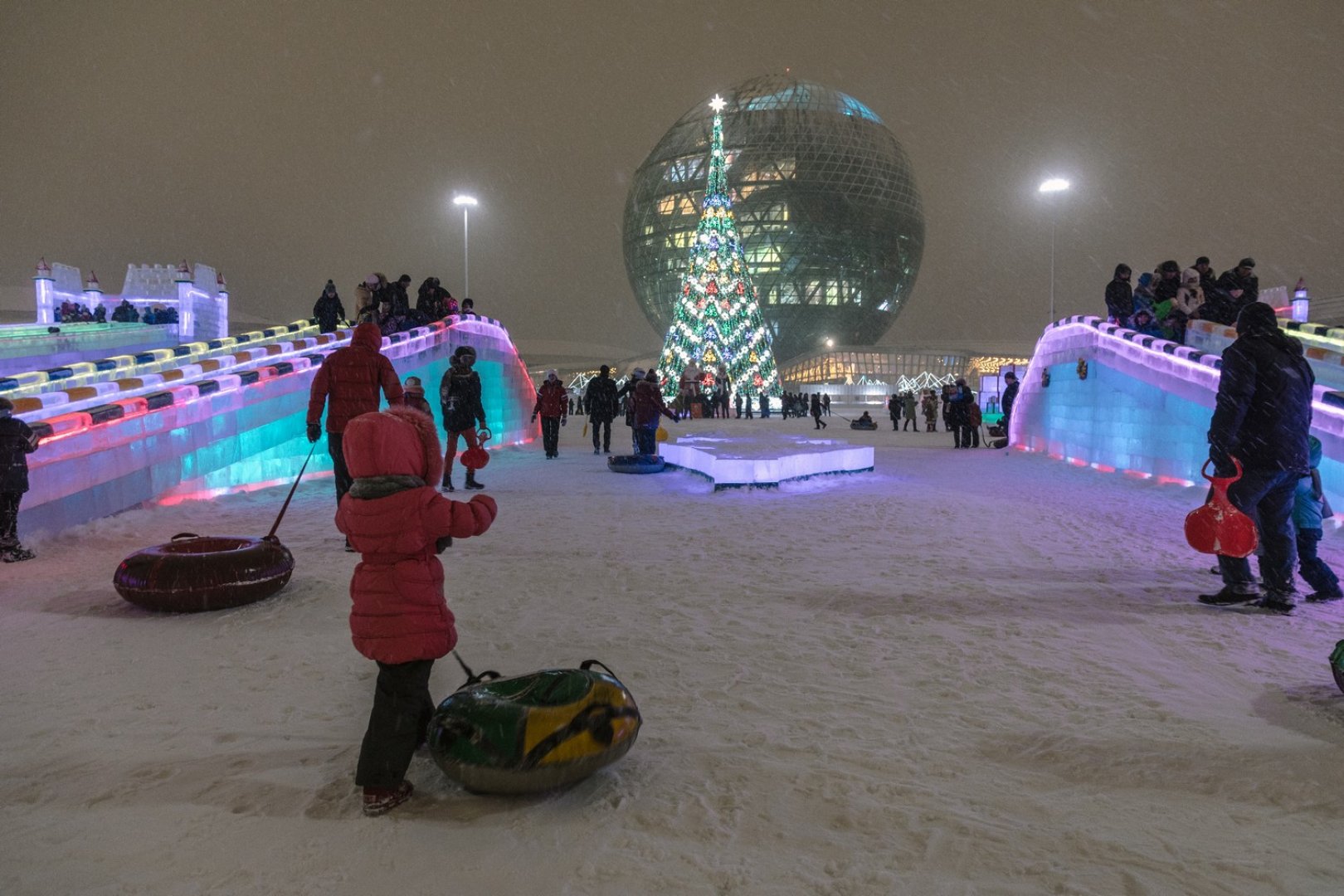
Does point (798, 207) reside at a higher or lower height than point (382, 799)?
higher

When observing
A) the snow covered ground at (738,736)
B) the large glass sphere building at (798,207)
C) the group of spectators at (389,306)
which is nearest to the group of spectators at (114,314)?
the group of spectators at (389,306)

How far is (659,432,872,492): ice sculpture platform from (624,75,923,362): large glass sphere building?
2181 inches

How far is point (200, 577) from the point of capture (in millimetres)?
4609

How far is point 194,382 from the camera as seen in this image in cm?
891

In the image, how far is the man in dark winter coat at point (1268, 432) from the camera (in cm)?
447

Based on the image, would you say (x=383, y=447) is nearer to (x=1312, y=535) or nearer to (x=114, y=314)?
(x=1312, y=535)

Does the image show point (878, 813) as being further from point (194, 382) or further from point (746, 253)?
point (746, 253)

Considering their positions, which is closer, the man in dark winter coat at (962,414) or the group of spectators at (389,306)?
the group of spectators at (389,306)

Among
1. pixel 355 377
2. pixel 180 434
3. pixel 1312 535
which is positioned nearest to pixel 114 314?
pixel 180 434

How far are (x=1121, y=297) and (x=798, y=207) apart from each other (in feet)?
183

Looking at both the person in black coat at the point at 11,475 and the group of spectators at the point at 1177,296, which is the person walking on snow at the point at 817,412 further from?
the person in black coat at the point at 11,475

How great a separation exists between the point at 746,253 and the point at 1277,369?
64730 mm

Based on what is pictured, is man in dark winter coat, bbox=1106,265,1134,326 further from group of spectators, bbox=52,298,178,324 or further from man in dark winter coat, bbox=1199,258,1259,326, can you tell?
group of spectators, bbox=52,298,178,324

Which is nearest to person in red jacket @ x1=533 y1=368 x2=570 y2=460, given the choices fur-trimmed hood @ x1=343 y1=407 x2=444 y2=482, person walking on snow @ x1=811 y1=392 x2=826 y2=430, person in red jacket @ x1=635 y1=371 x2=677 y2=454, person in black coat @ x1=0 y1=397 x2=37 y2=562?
person in red jacket @ x1=635 y1=371 x2=677 y2=454
